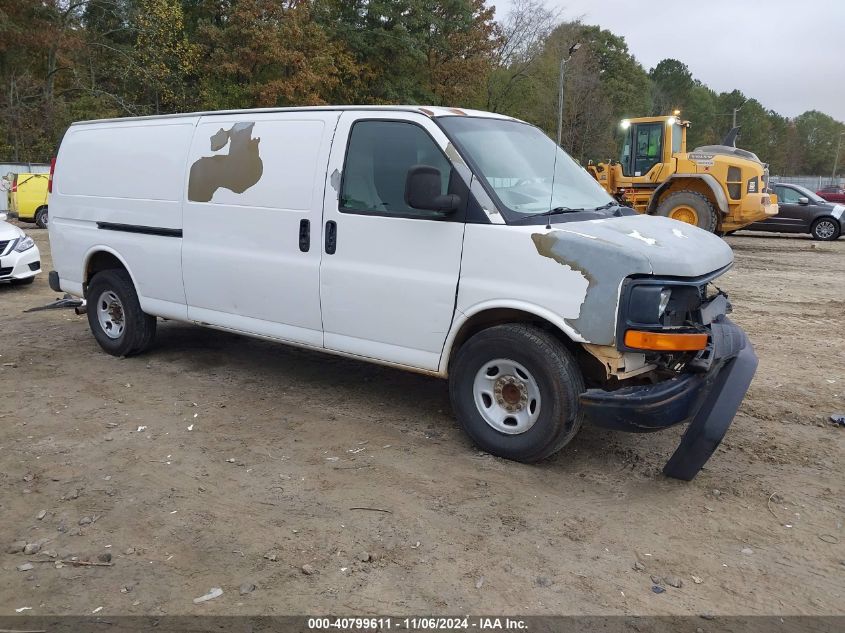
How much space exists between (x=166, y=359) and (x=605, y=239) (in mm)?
4488

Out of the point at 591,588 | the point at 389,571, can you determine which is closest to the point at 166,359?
the point at 389,571

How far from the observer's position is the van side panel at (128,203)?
5977 millimetres

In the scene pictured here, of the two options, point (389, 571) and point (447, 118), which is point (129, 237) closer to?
point (447, 118)

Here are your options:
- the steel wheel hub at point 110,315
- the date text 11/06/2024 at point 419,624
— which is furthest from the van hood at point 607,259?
the steel wheel hub at point 110,315

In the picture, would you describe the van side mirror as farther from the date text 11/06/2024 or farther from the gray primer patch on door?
the date text 11/06/2024

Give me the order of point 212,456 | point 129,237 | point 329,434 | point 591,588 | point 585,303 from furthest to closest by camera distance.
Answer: point 129,237, point 329,434, point 212,456, point 585,303, point 591,588

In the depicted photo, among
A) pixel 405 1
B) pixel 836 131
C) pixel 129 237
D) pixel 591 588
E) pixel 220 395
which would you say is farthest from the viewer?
pixel 836 131

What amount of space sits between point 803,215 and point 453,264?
18562mm

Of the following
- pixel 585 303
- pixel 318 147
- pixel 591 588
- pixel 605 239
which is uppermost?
pixel 318 147

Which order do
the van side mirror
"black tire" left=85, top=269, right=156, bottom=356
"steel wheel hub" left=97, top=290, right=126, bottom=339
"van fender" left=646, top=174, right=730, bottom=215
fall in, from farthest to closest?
1. "van fender" left=646, top=174, right=730, bottom=215
2. "steel wheel hub" left=97, top=290, right=126, bottom=339
3. "black tire" left=85, top=269, right=156, bottom=356
4. the van side mirror

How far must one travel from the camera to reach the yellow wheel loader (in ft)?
52.7

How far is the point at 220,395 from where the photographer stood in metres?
5.74

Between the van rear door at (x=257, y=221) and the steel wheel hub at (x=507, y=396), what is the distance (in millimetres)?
1351

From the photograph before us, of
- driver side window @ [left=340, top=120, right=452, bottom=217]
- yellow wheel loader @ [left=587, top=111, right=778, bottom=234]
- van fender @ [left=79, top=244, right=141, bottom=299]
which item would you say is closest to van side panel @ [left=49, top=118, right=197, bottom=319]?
van fender @ [left=79, top=244, right=141, bottom=299]
